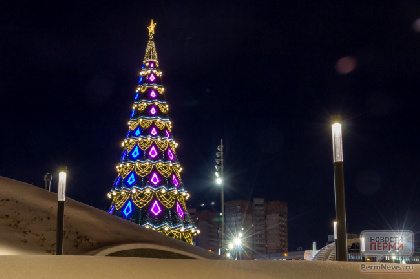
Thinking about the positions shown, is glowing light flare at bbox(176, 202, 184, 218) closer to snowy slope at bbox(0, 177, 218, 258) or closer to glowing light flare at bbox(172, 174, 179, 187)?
glowing light flare at bbox(172, 174, 179, 187)

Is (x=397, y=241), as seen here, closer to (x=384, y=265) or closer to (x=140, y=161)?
(x=384, y=265)

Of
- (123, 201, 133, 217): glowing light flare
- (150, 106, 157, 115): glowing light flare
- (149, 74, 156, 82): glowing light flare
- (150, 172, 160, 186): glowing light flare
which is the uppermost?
(149, 74, 156, 82): glowing light flare

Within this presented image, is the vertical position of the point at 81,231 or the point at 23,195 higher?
the point at 23,195

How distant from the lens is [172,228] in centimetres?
3659

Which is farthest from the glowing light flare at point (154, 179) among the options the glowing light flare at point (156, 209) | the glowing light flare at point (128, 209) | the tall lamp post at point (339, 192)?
the tall lamp post at point (339, 192)

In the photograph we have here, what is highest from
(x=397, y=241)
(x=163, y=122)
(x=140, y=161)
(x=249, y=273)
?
(x=163, y=122)

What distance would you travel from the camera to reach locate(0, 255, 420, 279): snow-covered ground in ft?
24.6

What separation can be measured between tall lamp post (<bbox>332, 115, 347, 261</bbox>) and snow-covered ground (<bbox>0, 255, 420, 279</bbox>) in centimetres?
50

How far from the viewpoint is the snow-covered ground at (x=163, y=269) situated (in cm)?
749

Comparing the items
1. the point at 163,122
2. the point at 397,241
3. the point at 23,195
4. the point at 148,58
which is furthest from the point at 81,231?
the point at 148,58

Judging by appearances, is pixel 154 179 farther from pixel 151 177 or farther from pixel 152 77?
pixel 152 77

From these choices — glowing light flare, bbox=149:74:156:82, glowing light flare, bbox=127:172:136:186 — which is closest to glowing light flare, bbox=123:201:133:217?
glowing light flare, bbox=127:172:136:186

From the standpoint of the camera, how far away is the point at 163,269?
810cm

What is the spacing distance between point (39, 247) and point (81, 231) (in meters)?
2.19
